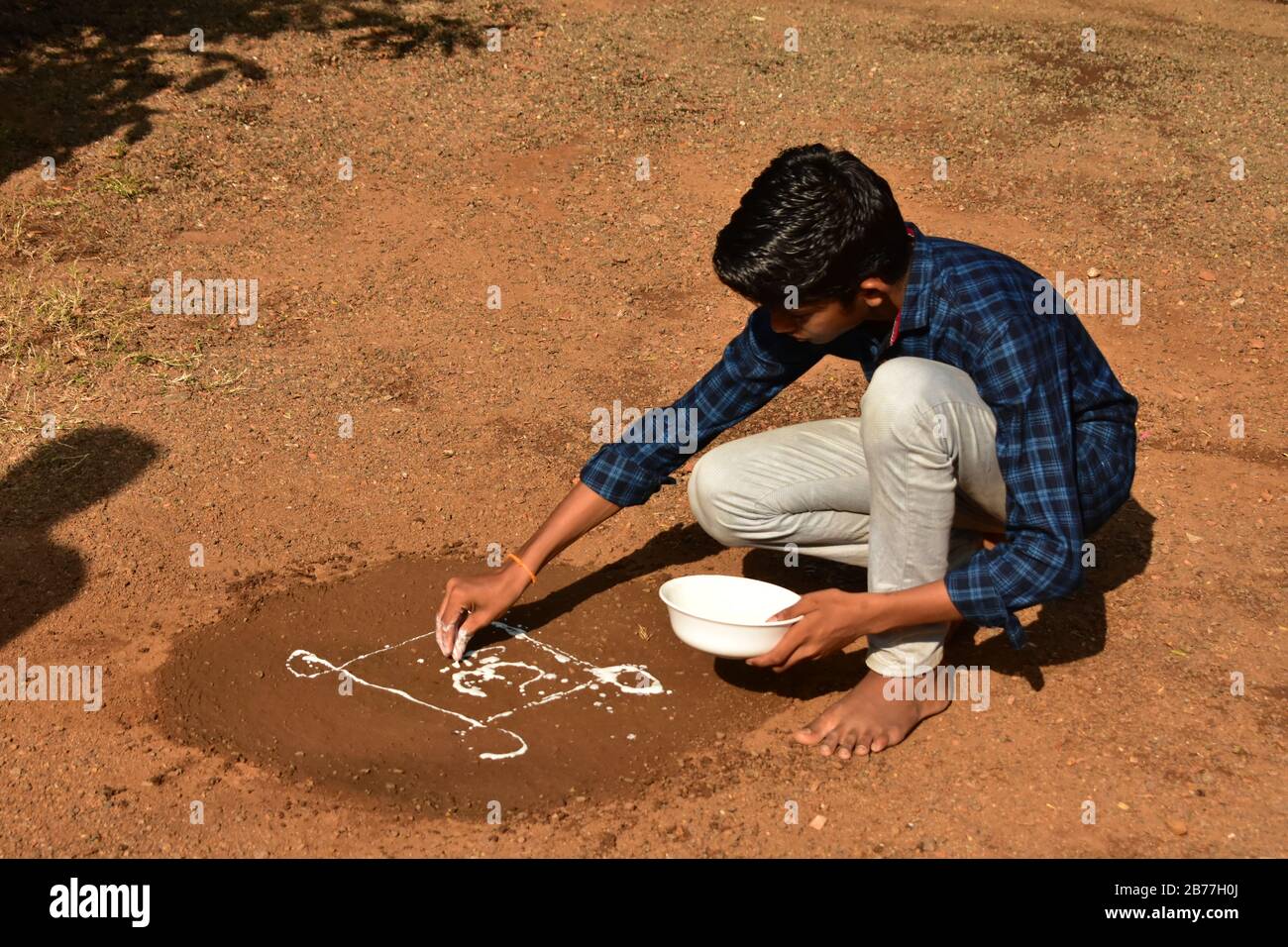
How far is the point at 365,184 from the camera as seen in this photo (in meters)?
5.57

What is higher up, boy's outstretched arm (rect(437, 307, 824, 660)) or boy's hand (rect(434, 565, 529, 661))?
boy's outstretched arm (rect(437, 307, 824, 660))

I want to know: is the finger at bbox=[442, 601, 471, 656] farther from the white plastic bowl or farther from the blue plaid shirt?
the blue plaid shirt

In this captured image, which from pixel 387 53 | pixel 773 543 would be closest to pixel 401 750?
pixel 773 543

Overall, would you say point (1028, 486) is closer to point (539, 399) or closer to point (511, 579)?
point (511, 579)

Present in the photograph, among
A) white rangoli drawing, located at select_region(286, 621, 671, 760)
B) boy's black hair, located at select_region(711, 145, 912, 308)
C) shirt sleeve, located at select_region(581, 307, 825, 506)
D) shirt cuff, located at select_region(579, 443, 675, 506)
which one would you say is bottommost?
white rangoli drawing, located at select_region(286, 621, 671, 760)

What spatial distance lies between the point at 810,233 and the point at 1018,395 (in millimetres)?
491

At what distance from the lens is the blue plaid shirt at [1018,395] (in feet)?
7.98

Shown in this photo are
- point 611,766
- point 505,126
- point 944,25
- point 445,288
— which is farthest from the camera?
point 944,25

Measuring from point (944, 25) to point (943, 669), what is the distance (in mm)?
5389

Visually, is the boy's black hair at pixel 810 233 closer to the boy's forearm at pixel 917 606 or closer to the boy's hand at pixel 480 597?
the boy's forearm at pixel 917 606

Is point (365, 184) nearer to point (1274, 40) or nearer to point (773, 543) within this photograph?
point (773, 543)

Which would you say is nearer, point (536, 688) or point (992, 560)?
point (992, 560)

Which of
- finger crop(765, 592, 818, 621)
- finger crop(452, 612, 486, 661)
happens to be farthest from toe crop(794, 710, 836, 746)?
finger crop(452, 612, 486, 661)

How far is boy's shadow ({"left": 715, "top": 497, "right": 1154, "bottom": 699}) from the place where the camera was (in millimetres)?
2996
